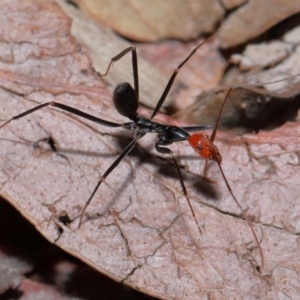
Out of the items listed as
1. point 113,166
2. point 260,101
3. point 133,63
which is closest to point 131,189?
point 113,166

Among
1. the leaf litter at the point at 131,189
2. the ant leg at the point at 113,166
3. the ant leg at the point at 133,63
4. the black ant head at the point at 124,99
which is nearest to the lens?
the leaf litter at the point at 131,189

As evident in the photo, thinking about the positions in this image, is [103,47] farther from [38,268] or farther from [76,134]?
[38,268]

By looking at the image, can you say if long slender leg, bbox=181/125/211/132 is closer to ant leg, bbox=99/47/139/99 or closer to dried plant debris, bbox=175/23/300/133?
dried plant debris, bbox=175/23/300/133

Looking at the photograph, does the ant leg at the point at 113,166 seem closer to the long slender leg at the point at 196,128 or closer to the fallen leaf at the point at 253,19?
the long slender leg at the point at 196,128

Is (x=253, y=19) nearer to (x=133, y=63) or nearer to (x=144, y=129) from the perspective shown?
(x=133, y=63)

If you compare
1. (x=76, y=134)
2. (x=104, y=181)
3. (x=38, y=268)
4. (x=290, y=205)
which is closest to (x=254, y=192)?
(x=290, y=205)

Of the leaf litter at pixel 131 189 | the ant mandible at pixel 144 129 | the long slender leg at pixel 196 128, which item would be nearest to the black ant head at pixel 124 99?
the ant mandible at pixel 144 129

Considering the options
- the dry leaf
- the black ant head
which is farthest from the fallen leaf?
the black ant head
